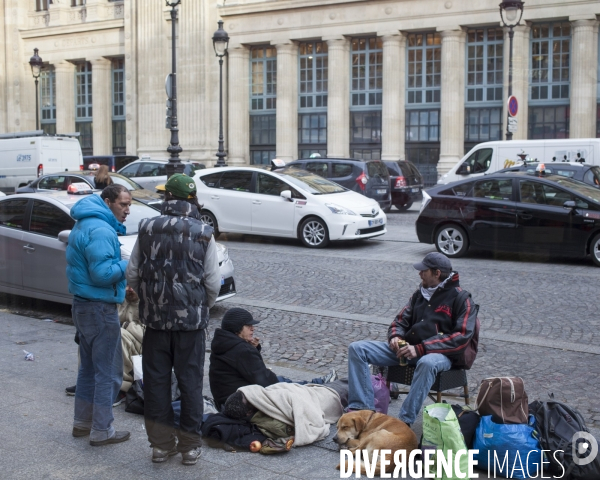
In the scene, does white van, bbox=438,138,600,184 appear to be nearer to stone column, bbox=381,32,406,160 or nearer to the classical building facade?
the classical building facade

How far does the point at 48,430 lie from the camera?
232 inches

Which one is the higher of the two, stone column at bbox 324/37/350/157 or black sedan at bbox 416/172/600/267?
stone column at bbox 324/37/350/157

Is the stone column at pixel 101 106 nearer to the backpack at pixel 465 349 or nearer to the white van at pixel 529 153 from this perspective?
the white van at pixel 529 153

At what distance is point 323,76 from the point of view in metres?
35.8

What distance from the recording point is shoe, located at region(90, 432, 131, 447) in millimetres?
5539

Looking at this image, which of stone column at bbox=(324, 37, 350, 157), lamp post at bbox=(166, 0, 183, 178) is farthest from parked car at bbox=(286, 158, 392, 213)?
stone column at bbox=(324, 37, 350, 157)

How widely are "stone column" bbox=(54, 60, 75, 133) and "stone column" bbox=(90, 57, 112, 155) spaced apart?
1.91 meters

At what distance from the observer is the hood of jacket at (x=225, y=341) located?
5996 mm

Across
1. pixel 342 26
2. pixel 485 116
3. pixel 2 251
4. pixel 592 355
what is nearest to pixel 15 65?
pixel 342 26

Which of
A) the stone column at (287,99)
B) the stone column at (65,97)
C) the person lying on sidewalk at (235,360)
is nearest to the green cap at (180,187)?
the person lying on sidewalk at (235,360)

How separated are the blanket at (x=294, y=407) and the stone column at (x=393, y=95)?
2826cm

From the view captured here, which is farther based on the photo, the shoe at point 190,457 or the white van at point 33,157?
the white van at point 33,157

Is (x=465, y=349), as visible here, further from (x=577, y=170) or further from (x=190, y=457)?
(x=577, y=170)

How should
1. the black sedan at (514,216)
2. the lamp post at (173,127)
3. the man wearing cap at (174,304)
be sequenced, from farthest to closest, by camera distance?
the lamp post at (173,127) < the black sedan at (514,216) < the man wearing cap at (174,304)
